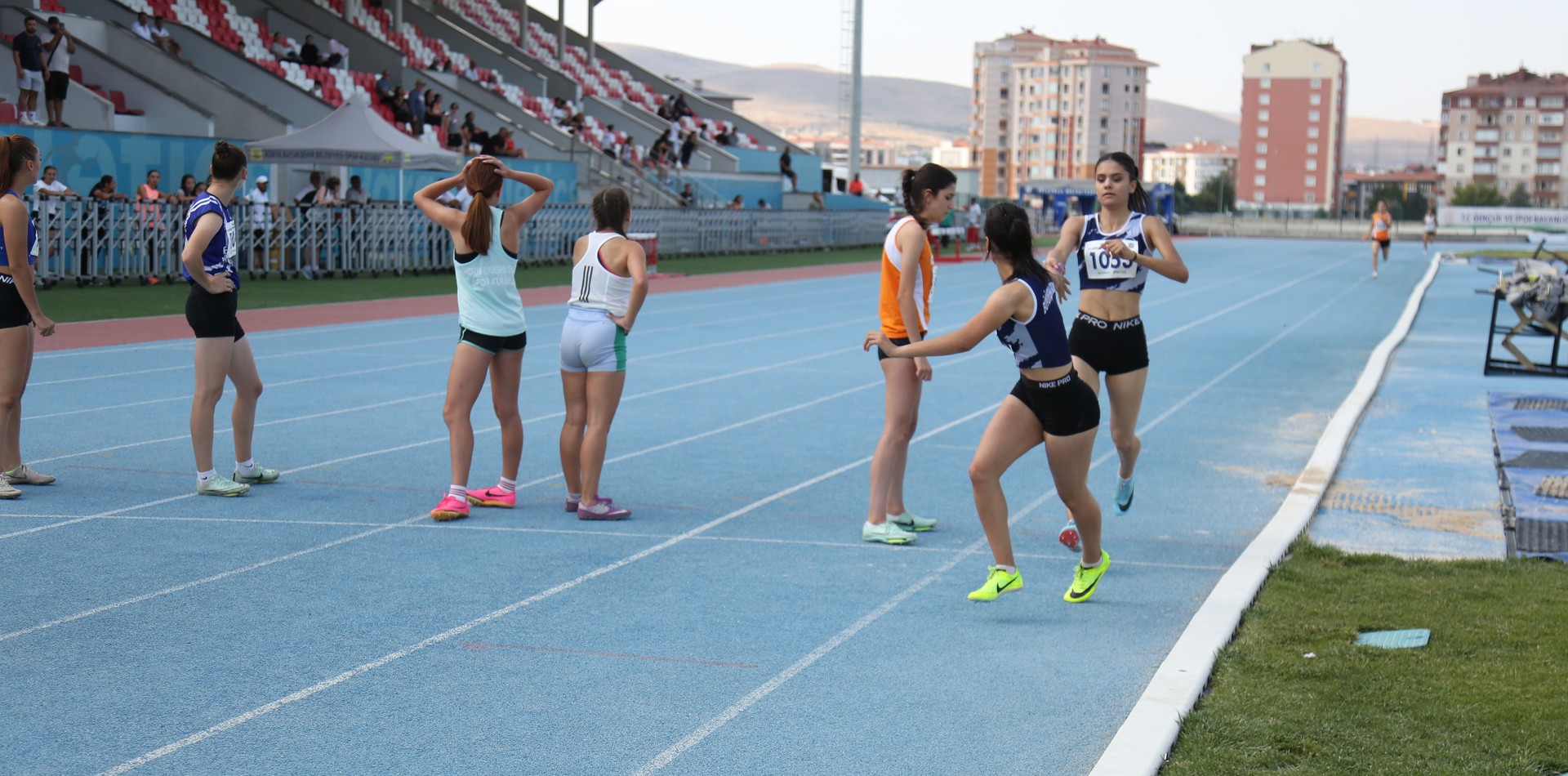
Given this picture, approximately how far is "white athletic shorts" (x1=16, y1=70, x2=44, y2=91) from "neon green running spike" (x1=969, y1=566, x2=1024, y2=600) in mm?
23207

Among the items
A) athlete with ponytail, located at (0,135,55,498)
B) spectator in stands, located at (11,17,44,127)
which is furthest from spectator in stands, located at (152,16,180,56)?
athlete with ponytail, located at (0,135,55,498)

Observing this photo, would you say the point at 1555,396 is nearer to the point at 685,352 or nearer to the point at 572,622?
the point at 685,352

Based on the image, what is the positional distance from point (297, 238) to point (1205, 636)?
70.8ft

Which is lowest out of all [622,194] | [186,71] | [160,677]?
[160,677]

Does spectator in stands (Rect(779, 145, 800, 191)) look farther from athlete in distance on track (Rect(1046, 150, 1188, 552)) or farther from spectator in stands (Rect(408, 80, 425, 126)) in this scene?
athlete in distance on track (Rect(1046, 150, 1188, 552))

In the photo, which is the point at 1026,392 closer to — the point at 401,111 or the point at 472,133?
the point at 401,111

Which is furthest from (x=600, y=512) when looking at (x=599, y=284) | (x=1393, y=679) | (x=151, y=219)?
(x=151, y=219)

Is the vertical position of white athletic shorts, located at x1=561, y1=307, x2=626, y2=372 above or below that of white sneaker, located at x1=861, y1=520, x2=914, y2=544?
above

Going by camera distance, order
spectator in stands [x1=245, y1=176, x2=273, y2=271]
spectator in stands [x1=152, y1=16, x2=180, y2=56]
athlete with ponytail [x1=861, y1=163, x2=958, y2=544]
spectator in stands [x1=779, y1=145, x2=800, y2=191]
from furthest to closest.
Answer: spectator in stands [x1=779, y1=145, x2=800, y2=191] < spectator in stands [x1=152, y1=16, x2=180, y2=56] < spectator in stands [x1=245, y1=176, x2=273, y2=271] < athlete with ponytail [x1=861, y1=163, x2=958, y2=544]

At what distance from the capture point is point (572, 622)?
5941 millimetres

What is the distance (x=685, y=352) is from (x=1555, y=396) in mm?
8348

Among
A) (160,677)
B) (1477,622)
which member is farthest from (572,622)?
(1477,622)

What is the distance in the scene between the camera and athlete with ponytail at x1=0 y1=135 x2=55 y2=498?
25.9ft

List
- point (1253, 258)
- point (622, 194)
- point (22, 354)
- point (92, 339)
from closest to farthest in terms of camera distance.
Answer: point (622, 194) → point (22, 354) → point (92, 339) → point (1253, 258)
